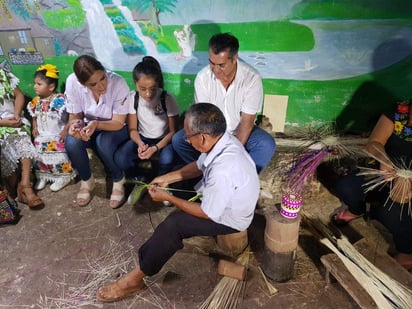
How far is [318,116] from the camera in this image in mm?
3455

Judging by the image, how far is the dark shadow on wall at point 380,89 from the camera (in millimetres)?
2971

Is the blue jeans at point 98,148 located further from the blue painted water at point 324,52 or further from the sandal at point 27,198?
the blue painted water at point 324,52

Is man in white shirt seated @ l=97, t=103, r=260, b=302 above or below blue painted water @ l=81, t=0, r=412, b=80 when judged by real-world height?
below

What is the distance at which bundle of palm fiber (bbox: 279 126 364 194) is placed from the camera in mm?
2760

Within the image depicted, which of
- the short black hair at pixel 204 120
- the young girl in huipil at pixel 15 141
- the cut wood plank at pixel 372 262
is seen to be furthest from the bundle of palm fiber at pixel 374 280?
the young girl in huipil at pixel 15 141

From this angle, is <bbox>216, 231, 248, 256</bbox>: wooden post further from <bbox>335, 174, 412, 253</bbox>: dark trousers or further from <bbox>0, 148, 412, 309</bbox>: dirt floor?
<bbox>335, 174, 412, 253</bbox>: dark trousers

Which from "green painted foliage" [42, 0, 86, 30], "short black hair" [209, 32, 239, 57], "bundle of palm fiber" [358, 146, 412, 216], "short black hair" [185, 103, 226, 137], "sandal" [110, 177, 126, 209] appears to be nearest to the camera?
"short black hair" [185, 103, 226, 137]

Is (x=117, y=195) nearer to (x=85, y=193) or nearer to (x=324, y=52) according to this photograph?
(x=85, y=193)

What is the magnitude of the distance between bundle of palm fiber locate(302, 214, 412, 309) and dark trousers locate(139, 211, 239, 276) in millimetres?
901

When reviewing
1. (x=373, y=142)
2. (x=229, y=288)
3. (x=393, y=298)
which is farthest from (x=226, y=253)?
(x=373, y=142)

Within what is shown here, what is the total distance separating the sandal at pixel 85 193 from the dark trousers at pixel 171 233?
4.88 feet

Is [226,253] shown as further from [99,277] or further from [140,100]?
[140,100]

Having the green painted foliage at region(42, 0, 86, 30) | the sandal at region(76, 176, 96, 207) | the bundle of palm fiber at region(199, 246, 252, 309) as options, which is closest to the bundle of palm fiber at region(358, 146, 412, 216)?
the bundle of palm fiber at region(199, 246, 252, 309)

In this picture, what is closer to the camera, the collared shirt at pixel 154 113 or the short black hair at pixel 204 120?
the short black hair at pixel 204 120
